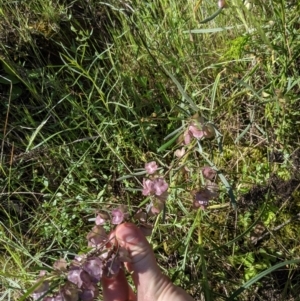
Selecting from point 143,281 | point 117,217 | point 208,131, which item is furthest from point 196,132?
point 143,281

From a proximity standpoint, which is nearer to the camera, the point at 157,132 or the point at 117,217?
the point at 117,217

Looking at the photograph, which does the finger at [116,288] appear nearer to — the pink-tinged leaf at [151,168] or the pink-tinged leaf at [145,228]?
the pink-tinged leaf at [145,228]

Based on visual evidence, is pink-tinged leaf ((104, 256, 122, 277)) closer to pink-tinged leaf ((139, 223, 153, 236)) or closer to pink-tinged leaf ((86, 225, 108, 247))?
pink-tinged leaf ((86, 225, 108, 247))

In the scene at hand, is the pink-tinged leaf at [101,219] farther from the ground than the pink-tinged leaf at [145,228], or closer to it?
farther from the ground

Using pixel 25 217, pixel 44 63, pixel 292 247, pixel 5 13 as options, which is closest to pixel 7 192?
pixel 25 217

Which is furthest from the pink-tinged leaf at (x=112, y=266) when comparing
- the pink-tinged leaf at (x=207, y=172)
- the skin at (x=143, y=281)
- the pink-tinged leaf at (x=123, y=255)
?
the pink-tinged leaf at (x=207, y=172)

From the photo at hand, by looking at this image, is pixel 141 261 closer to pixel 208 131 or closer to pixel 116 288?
pixel 116 288

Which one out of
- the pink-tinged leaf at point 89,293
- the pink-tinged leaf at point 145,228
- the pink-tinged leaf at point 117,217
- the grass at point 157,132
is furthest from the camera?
the grass at point 157,132

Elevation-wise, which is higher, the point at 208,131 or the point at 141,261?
the point at 208,131
